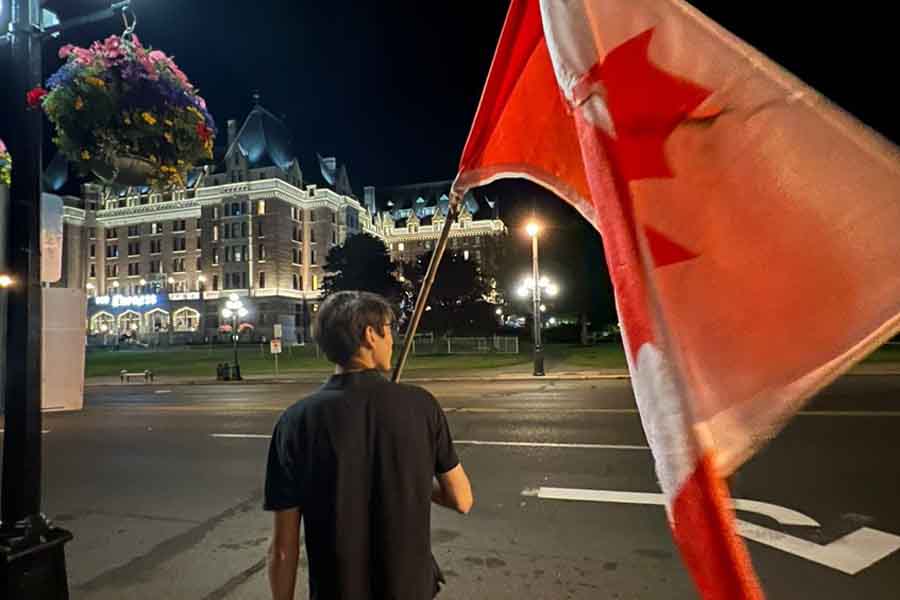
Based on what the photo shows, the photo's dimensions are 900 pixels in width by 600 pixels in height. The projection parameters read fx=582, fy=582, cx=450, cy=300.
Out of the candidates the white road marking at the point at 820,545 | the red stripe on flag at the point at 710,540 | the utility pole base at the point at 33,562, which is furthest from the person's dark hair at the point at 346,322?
the white road marking at the point at 820,545

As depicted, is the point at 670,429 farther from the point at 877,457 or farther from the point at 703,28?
the point at 877,457

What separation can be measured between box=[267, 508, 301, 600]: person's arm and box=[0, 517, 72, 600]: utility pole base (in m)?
2.07

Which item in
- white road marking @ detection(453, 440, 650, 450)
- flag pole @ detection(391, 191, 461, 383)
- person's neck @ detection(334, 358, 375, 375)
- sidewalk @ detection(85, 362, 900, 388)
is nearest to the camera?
person's neck @ detection(334, 358, 375, 375)

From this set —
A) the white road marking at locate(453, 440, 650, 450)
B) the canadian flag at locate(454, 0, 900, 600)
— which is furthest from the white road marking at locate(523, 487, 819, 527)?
the canadian flag at locate(454, 0, 900, 600)

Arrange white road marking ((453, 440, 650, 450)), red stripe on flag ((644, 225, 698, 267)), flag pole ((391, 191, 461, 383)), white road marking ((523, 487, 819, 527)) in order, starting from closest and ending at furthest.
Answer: red stripe on flag ((644, 225, 698, 267)), flag pole ((391, 191, 461, 383)), white road marking ((523, 487, 819, 527)), white road marking ((453, 440, 650, 450))

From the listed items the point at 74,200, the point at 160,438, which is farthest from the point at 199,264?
the point at 160,438

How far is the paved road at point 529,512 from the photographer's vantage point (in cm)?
460

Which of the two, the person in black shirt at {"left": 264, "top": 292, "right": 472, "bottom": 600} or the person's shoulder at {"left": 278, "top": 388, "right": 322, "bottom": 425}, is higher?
the person's shoulder at {"left": 278, "top": 388, "right": 322, "bottom": 425}

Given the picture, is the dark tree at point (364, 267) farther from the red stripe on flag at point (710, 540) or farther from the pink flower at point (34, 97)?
the red stripe on flag at point (710, 540)

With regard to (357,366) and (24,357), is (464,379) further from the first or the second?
(357,366)

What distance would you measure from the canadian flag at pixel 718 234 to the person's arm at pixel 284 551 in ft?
4.26

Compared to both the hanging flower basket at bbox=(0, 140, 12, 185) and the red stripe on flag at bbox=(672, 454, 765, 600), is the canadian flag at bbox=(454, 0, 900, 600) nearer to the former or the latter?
the red stripe on flag at bbox=(672, 454, 765, 600)

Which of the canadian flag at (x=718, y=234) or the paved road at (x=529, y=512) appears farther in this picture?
the paved road at (x=529, y=512)

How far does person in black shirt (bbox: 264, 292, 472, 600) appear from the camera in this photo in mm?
2012
